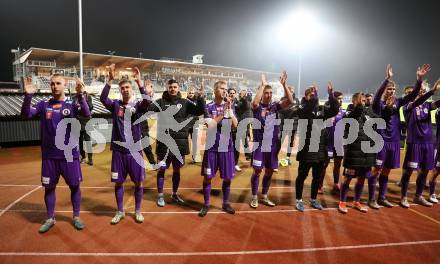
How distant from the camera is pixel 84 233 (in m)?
4.82

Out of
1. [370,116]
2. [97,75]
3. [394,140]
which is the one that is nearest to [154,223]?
[370,116]

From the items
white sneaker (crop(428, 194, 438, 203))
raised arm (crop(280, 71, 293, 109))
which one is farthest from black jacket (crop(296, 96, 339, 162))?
white sneaker (crop(428, 194, 438, 203))

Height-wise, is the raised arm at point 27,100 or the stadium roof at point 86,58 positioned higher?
A: the stadium roof at point 86,58

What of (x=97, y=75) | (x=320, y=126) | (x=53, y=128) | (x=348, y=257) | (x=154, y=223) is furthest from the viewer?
(x=97, y=75)

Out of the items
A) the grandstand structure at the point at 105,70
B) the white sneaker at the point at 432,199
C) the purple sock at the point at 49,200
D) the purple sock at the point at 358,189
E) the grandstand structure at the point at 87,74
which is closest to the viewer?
the purple sock at the point at 49,200

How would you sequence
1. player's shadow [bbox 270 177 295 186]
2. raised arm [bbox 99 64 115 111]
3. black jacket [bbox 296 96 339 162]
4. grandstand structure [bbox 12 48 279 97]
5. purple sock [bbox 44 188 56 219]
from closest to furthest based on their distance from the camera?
raised arm [bbox 99 64 115 111] < purple sock [bbox 44 188 56 219] < black jacket [bbox 296 96 339 162] < player's shadow [bbox 270 177 295 186] < grandstand structure [bbox 12 48 279 97]

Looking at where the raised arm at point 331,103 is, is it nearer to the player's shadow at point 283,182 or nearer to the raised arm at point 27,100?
the player's shadow at point 283,182

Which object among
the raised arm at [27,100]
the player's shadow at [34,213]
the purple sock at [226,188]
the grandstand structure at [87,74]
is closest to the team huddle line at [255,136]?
the purple sock at [226,188]

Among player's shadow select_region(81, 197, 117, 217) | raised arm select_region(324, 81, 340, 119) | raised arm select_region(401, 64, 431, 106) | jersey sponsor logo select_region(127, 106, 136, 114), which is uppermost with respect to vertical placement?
raised arm select_region(401, 64, 431, 106)

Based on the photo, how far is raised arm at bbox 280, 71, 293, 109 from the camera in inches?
212

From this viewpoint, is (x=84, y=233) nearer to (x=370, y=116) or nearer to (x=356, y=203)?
(x=356, y=203)

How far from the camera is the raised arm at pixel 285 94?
5.39 m

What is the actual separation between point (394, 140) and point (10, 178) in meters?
9.62

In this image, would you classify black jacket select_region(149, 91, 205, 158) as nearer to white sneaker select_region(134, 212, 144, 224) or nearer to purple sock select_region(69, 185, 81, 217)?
white sneaker select_region(134, 212, 144, 224)
